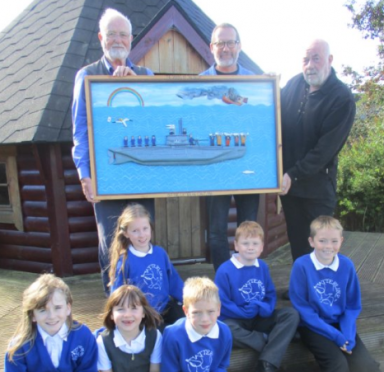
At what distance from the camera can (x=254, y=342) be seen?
2.59 m

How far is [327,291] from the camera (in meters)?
2.67

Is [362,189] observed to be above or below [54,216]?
below

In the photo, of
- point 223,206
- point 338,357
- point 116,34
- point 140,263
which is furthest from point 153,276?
point 116,34

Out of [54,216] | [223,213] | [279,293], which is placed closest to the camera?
[223,213]

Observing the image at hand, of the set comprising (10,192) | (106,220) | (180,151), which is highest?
(180,151)

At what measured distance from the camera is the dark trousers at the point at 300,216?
312 centimetres

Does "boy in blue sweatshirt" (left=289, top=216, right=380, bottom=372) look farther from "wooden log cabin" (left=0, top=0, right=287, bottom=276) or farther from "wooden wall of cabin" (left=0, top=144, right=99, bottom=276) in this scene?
"wooden wall of cabin" (left=0, top=144, right=99, bottom=276)

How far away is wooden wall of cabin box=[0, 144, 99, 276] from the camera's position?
4.46 metres

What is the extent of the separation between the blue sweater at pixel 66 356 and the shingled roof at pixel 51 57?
2473mm

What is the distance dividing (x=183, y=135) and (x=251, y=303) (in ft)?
4.34

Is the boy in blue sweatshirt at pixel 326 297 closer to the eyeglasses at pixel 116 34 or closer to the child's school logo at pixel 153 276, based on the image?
the child's school logo at pixel 153 276

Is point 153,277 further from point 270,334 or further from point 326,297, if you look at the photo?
point 326,297

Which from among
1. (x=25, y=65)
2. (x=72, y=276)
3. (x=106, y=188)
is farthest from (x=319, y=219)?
(x=25, y=65)

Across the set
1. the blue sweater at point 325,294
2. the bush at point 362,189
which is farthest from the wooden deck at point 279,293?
the bush at point 362,189
